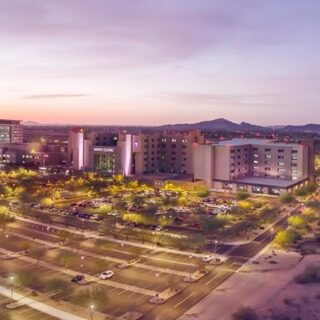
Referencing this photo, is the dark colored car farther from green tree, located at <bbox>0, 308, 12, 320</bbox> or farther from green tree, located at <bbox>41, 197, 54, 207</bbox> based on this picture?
green tree, located at <bbox>41, 197, 54, 207</bbox>

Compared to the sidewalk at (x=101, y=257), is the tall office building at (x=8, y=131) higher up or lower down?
higher up

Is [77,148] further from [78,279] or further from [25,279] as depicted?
[25,279]

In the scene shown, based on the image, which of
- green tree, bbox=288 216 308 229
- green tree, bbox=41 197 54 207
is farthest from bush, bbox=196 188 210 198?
green tree, bbox=41 197 54 207

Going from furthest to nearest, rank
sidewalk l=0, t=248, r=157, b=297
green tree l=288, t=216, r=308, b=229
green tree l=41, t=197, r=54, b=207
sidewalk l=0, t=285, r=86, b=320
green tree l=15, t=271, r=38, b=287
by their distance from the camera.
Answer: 1. green tree l=41, t=197, r=54, b=207
2. green tree l=288, t=216, r=308, b=229
3. green tree l=15, t=271, r=38, b=287
4. sidewalk l=0, t=248, r=157, b=297
5. sidewalk l=0, t=285, r=86, b=320

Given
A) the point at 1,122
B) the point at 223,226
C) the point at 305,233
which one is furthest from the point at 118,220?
the point at 1,122

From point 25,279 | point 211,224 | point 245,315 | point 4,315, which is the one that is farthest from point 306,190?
point 4,315

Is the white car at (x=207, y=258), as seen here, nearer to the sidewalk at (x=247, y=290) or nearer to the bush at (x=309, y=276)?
the sidewalk at (x=247, y=290)

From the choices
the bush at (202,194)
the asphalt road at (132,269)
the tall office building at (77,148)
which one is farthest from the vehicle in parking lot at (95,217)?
the tall office building at (77,148)

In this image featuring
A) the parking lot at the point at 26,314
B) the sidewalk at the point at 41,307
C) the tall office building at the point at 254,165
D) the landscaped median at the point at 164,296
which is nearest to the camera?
the parking lot at the point at 26,314
